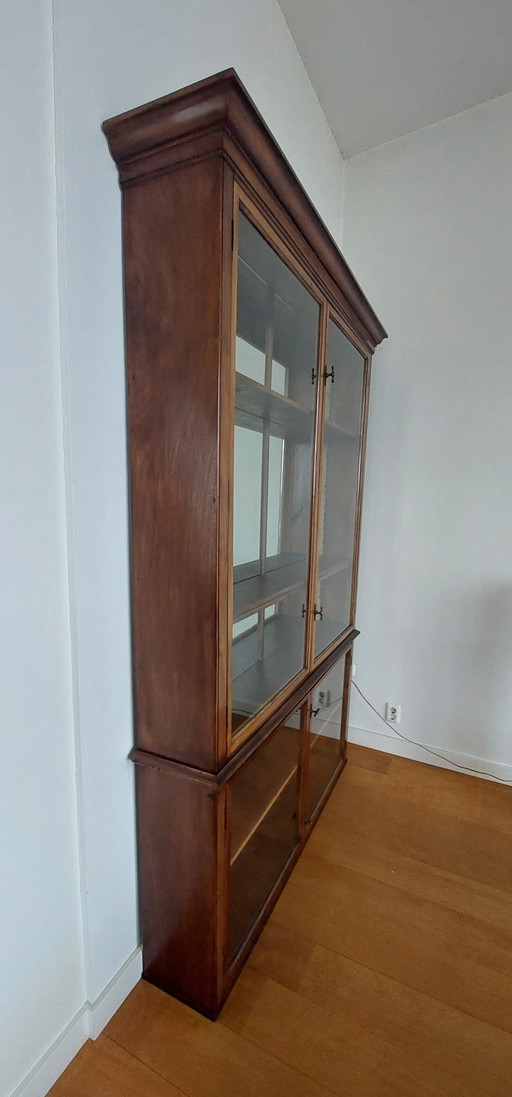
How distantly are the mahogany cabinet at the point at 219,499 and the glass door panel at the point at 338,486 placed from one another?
0.10 metres

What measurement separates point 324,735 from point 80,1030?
1.14 meters

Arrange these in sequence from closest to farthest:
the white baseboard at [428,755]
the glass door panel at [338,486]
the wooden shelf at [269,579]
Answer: the wooden shelf at [269,579] < the glass door panel at [338,486] < the white baseboard at [428,755]

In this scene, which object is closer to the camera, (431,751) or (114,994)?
(114,994)

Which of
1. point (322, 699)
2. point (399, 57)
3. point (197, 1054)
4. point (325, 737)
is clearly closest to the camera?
point (197, 1054)

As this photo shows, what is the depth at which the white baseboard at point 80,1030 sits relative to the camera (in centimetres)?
95

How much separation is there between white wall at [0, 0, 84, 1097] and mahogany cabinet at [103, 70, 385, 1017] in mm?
171

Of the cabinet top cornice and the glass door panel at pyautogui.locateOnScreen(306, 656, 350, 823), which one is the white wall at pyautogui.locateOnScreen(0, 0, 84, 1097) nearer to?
the cabinet top cornice

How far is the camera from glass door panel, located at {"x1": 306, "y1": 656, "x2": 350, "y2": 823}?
5.46 feet

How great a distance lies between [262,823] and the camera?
1392 mm

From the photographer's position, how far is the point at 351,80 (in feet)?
5.65

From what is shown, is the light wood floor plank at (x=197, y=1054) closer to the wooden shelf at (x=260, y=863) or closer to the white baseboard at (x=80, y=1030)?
the white baseboard at (x=80, y=1030)

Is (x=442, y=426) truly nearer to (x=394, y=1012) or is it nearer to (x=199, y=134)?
(x=199, y=134)

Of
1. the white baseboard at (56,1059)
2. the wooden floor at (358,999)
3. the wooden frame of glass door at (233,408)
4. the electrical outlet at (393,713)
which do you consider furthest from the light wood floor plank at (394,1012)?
the electrical outlet at (393,713)

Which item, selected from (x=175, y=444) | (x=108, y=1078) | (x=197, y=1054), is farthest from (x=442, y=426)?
(x=108, y=1078)
